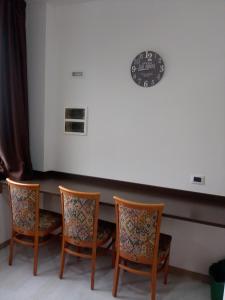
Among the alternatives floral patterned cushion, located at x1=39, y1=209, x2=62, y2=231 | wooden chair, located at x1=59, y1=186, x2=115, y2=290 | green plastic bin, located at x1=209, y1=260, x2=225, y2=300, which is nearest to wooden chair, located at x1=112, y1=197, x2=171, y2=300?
wooden chair, located at x1=59, y1=186, x2=115, y2=290

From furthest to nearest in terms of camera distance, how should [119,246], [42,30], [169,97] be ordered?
[42,30]
[169,97]
[119,246]

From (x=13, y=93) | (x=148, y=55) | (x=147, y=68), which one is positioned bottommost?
(x=13, y=93)

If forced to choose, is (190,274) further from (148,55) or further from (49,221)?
(148,55)

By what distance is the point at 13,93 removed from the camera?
9.16ft

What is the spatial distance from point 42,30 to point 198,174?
229 cm

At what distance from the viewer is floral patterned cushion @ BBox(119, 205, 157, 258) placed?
2037 mm

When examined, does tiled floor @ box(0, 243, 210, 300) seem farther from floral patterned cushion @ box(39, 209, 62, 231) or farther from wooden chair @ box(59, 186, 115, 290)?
floral patterned cushion @ box(39, 209, 62, 231)

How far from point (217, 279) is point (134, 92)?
1898 millimetres

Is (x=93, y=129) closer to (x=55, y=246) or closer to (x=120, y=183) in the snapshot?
(x=120, y=183)

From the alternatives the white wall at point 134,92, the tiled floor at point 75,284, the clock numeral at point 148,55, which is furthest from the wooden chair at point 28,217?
the clock numeral at point 148,55

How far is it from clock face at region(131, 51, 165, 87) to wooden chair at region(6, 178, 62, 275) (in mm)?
1442

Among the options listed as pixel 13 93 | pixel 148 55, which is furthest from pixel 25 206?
pixel 148 55

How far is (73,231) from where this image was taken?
7.68ft

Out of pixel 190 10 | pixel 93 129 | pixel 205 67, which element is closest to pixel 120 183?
pixel 93 129
